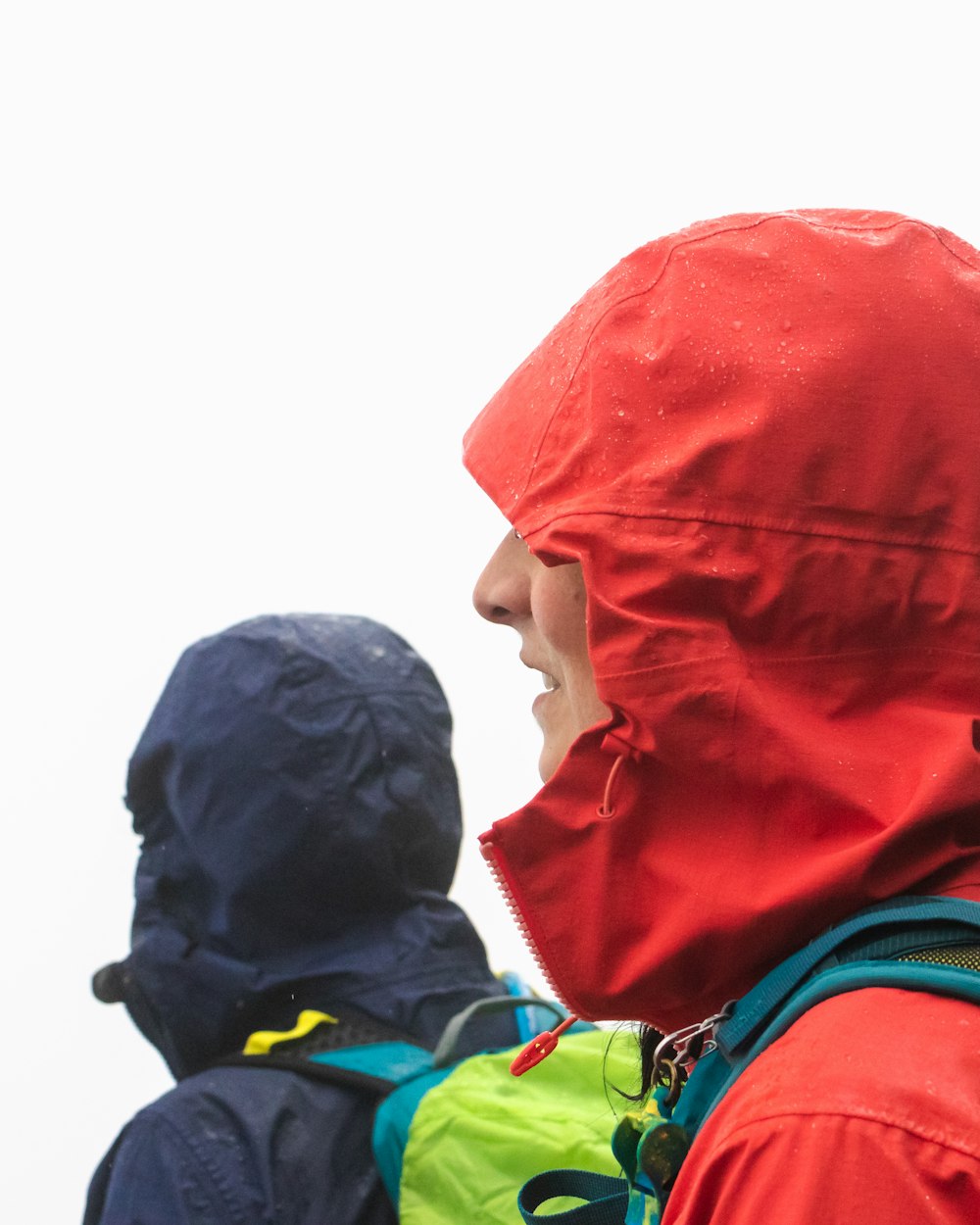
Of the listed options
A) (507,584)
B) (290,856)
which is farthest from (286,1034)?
(507,584)

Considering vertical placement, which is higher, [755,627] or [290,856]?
[755,627]

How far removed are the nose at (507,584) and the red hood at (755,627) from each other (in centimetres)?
7

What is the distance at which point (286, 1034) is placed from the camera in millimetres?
1155

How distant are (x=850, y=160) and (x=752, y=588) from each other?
1826mm

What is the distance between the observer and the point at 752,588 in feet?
2.18

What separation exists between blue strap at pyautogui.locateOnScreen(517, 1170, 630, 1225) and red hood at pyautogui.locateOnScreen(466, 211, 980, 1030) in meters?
0.10

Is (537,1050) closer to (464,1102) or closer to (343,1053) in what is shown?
(464,1102)

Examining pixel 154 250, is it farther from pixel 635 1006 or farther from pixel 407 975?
pixel 635 1006

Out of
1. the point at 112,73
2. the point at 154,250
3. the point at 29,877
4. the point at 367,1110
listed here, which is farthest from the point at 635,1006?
the point at 112,73

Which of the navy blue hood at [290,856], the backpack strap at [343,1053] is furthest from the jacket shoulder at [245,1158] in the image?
the navy blue hood at [290,856]

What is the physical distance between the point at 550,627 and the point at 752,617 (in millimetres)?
125

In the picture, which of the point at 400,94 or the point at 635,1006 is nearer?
the point at 635,1006

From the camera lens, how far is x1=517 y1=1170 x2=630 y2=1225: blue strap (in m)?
0.66

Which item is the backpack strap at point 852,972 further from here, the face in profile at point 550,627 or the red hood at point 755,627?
the face in profile at point 550,627
